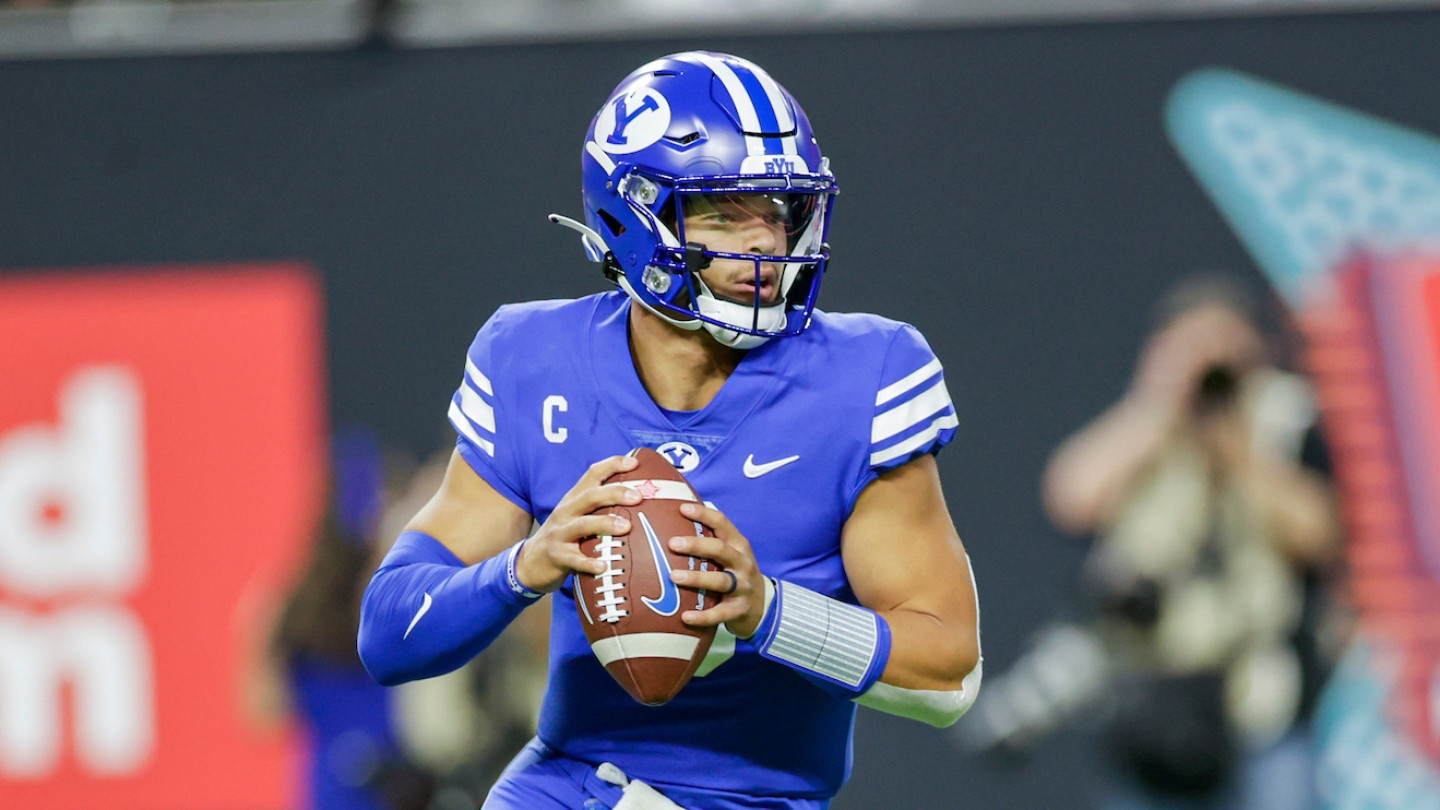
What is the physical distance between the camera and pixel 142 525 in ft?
16.3

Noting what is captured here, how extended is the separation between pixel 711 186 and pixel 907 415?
0.41 meters

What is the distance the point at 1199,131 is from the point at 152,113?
3.23 metres

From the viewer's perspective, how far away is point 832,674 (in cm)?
207

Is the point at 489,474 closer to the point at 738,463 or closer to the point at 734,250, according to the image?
the point at 738,463

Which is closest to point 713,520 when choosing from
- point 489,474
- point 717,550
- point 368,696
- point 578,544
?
point 717,550

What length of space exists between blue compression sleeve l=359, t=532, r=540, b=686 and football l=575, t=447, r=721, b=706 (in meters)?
0.12

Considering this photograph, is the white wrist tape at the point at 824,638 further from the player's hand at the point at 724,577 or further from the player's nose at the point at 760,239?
the player's nose at the point at 760,239

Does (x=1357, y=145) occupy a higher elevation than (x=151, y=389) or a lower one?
higher

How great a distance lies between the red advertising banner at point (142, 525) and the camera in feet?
16.1

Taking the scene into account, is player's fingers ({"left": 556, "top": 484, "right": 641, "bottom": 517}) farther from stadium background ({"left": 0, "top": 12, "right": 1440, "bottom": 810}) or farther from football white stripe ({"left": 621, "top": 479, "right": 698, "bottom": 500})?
stadium background ({"left": 0, "top": 12, "right": 1440, "bottom": 810})

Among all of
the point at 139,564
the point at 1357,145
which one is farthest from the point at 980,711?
the point at 139,564

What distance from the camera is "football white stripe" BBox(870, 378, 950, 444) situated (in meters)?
2.22

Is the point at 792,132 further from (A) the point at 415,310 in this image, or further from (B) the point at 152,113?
(B) the point at 152,113

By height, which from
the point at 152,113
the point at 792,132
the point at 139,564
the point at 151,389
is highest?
the point at 792,132
